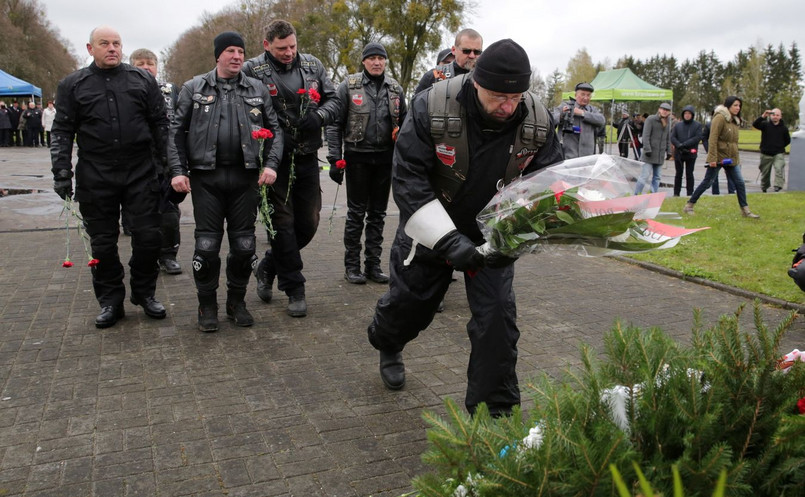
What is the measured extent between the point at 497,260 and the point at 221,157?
117 inches

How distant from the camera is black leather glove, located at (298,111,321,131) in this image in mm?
6223

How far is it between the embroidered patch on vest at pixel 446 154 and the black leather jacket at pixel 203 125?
2.34 metres

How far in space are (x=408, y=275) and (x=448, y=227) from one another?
61cm

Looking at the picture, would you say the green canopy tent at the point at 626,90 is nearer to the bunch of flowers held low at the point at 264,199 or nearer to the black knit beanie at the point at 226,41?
the bunch of flowers held low at the point at 264,199

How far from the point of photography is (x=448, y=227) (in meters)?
3.48

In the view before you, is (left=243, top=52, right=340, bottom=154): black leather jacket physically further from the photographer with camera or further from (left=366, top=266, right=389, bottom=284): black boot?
the photographer with camera

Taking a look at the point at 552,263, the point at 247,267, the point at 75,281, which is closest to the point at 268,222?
the point at 247,267

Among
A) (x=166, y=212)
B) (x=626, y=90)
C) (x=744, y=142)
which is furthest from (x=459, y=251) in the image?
(x=744, y=142)

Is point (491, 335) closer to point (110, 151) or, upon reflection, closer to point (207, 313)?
point (207, 313)

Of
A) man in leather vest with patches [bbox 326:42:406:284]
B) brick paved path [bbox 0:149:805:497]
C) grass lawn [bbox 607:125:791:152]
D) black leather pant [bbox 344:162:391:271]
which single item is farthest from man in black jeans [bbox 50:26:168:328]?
grass lawn [bbox 607:125:791:152]

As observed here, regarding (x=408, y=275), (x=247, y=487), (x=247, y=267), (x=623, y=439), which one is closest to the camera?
(x=623, y=439)


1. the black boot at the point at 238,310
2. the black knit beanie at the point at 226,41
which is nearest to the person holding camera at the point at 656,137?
the black boot at the point at 238,310

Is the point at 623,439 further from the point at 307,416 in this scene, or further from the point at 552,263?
the point at 552,263

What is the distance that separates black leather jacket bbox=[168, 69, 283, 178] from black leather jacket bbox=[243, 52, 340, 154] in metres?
0.50
